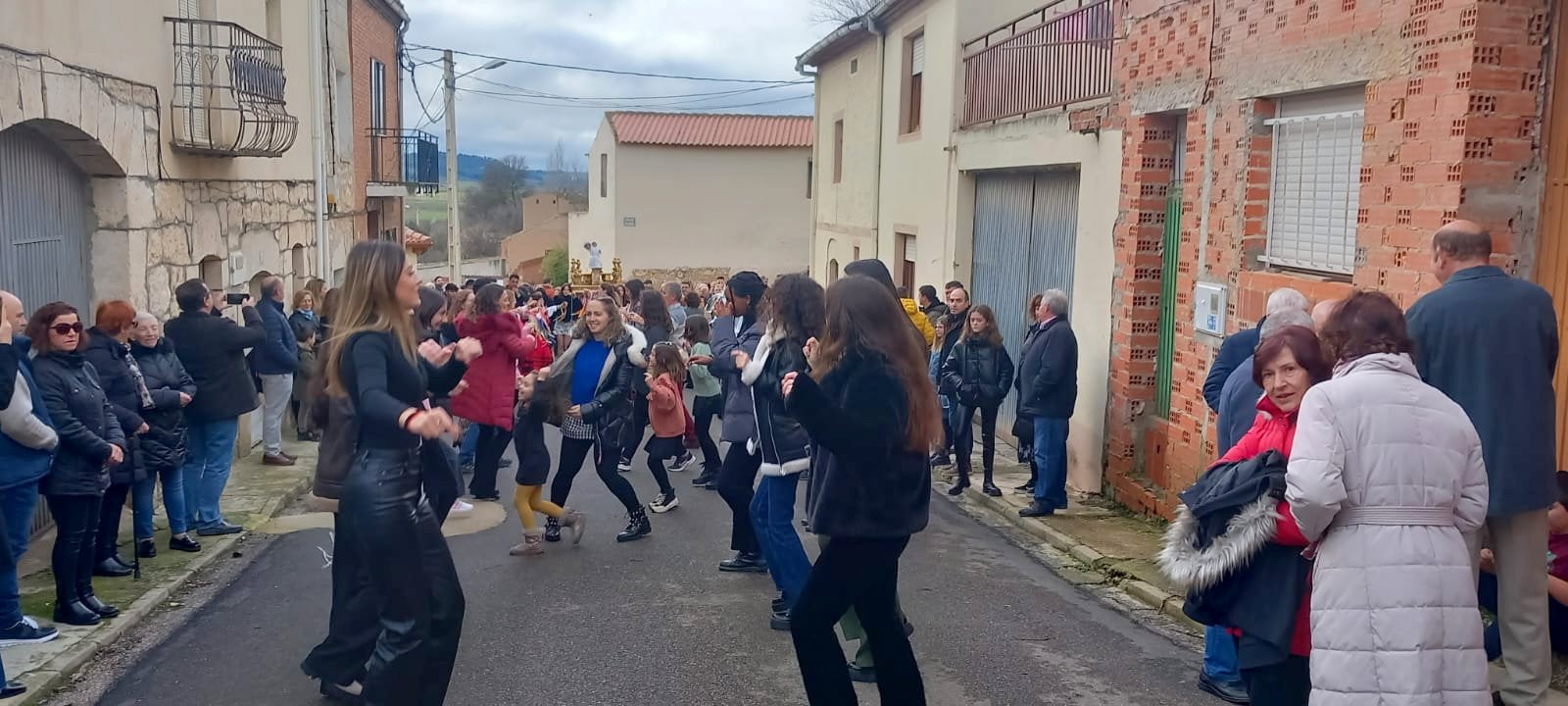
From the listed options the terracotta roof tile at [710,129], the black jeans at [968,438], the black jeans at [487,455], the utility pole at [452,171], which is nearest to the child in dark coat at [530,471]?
the black jeans at [487,455]

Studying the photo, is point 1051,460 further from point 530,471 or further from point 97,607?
point 97,607

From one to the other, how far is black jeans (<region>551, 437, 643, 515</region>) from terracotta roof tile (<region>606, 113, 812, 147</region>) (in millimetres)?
28899

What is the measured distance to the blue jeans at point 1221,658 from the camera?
5.38 m

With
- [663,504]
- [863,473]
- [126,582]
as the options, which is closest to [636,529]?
[663,504]

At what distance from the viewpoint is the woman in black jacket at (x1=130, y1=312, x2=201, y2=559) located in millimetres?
7309

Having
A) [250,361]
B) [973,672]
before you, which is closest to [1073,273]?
[973,672]

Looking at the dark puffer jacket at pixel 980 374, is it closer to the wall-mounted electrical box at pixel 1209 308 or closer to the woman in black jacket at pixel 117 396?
the wall-mounted electrical box at pixel 1209 308

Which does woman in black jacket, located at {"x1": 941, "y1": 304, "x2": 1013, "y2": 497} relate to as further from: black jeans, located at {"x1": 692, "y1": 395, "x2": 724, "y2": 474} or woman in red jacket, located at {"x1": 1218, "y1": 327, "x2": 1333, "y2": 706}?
woman in red jacket, located at {"x1": 1218, "y1": 327, "x2": 1333, "y2": 706}

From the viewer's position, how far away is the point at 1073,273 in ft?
36.5

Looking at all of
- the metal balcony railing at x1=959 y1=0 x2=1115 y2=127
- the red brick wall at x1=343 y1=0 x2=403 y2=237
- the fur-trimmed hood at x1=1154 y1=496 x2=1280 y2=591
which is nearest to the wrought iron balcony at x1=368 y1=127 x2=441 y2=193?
the red brick wall at x1=343 y1=0 x2=403 y2=237

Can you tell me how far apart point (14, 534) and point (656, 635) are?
122 inches

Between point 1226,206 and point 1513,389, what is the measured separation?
140 inches

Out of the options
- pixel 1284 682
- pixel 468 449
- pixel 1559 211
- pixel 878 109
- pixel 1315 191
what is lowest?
pixel 468 449

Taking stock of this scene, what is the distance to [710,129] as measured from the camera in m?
37.6
